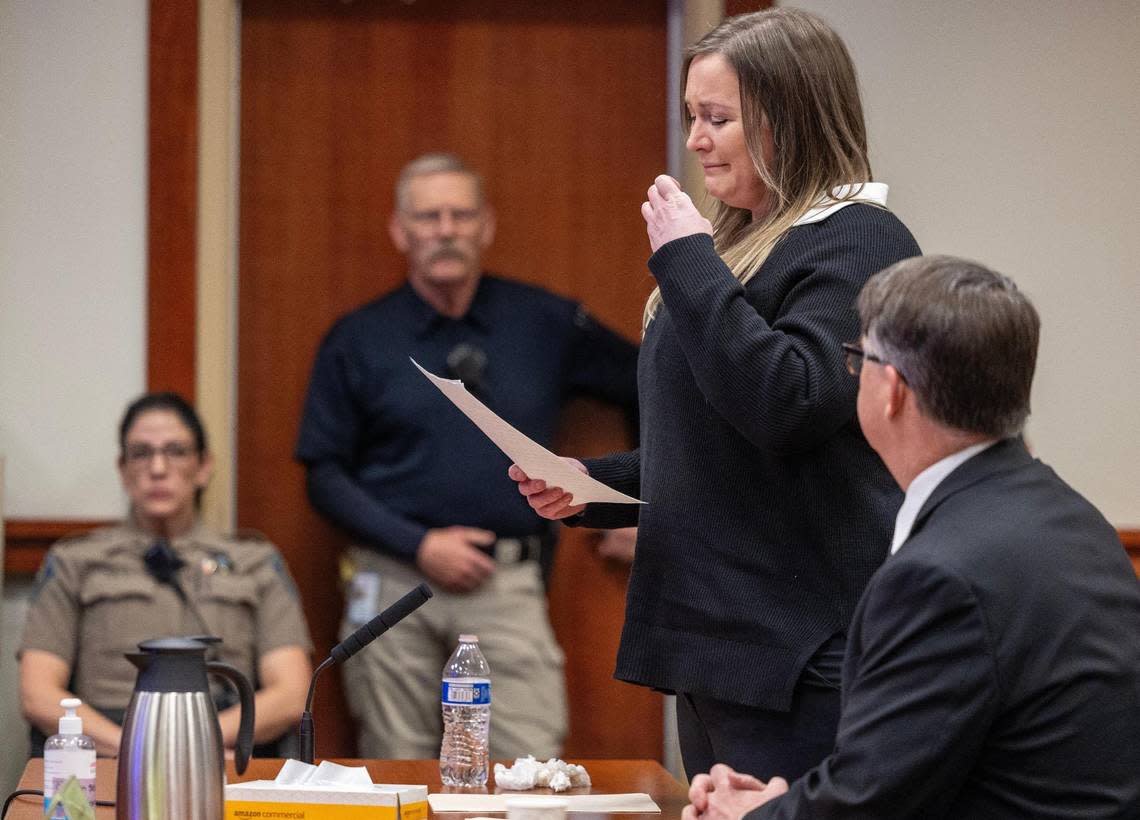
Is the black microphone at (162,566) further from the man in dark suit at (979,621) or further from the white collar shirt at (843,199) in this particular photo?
the man in dark suit at (979,621)

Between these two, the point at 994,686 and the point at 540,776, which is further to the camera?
the point at 540,776

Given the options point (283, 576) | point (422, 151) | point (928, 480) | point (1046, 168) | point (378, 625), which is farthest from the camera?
point (422, 151)

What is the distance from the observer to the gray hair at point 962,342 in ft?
4.71

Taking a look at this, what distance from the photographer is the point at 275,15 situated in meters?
3.98

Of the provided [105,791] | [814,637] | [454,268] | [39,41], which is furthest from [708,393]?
[39,41]

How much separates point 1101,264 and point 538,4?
5.66 feet

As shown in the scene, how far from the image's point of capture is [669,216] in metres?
1.81

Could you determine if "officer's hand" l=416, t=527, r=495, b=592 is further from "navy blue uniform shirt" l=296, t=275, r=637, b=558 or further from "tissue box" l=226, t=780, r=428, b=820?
"tissue box" l=226, t=780, r=428, b=820

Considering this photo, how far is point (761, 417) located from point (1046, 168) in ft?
8.42

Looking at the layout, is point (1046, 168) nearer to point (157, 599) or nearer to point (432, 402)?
point (432, 402)

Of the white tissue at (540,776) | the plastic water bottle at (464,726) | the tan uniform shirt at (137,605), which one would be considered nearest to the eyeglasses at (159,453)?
the tan uniform shirt at (137,605)

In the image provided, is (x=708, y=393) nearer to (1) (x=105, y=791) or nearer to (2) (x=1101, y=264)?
(1) (x=105, y=791)

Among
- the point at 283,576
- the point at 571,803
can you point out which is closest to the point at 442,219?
the point at 283,576

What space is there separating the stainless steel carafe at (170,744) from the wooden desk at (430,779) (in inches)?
13.2
